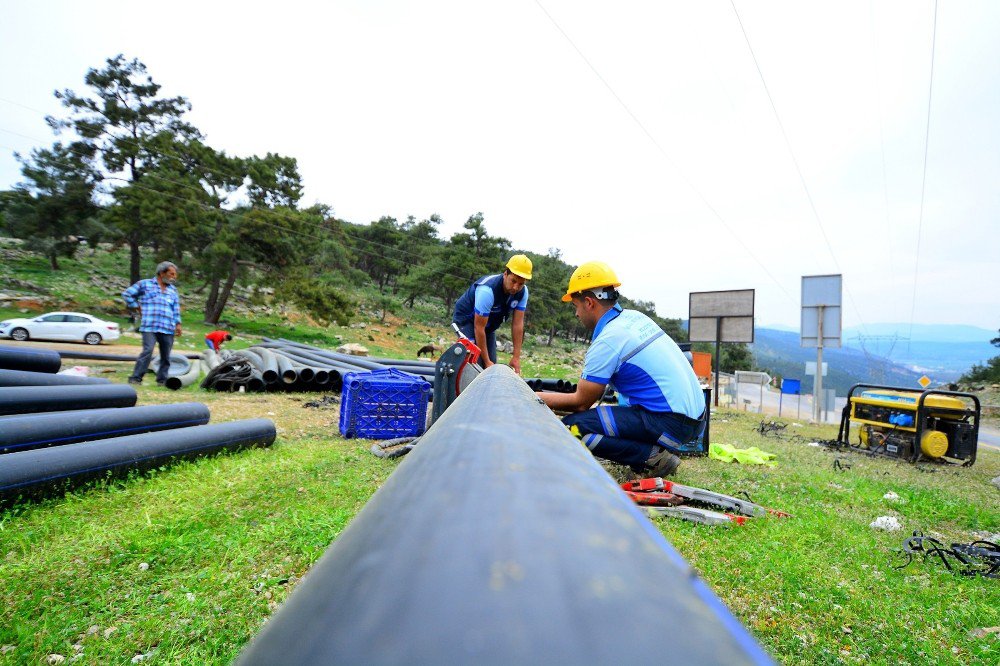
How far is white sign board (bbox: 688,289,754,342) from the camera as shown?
44.5 ft

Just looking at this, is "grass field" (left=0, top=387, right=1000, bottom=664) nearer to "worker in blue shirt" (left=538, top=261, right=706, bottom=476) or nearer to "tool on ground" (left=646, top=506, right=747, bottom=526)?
"tool on ground" (left=646, top=506, right=747, bottom=526)

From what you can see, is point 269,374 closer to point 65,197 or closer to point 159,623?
point 159,623

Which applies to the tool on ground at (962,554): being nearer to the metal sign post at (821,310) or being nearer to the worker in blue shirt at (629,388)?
the worker in blue shirt at (629,388)

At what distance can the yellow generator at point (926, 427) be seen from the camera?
6161 millimetres

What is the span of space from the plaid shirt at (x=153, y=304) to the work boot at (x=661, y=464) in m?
5.86

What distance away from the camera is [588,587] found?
302 millimetres

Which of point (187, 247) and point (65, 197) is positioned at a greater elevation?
point (65, 197)

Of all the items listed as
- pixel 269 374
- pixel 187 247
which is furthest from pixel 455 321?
pixel 187 247

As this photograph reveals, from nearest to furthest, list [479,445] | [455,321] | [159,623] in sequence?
[479,445] → [159,623] → [455,321]

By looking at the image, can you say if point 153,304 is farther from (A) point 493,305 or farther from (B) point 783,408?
(B) point 783,408

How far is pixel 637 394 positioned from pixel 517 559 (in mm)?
3412

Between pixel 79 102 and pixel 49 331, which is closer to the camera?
pixel 49 331

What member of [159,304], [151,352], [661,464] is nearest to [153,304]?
[159,304]

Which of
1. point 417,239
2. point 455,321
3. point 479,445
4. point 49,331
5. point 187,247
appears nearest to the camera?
point 479,445
